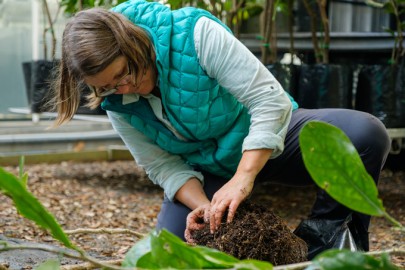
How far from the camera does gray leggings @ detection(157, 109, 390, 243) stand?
1.68 m

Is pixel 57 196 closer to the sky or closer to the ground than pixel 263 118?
closer to the ground

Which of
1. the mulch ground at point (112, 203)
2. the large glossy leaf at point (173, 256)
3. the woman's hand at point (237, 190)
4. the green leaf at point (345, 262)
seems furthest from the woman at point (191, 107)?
the green leaf at point (345, 262)

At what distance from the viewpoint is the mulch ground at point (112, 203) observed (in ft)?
7.12

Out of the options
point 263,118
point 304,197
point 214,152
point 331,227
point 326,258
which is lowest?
point 304,197

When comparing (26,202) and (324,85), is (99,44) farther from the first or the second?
(324,85)

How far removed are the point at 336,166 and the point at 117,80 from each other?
919mm

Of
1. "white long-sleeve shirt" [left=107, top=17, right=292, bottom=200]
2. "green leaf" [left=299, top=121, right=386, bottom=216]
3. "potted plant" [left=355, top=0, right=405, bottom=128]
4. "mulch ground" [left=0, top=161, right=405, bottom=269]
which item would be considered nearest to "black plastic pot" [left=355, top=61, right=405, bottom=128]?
"potted plant" [left=355, top=0, right=405, bottom=128]

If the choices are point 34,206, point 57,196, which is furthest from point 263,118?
point 57,196

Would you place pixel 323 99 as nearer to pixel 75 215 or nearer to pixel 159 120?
pixel 75 215

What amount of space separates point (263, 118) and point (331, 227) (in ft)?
1.23

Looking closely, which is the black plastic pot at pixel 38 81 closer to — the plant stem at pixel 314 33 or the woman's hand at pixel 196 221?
the plant stem at pixel 314 33

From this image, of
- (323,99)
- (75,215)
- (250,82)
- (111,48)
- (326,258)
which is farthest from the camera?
(323,99)

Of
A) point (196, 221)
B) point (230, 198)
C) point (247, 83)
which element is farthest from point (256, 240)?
point (247, 83)

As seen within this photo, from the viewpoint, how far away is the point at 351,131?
5.55 feet
